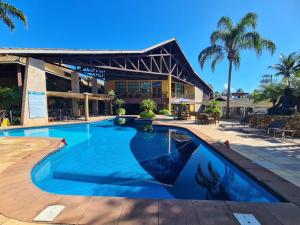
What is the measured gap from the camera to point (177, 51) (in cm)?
3056

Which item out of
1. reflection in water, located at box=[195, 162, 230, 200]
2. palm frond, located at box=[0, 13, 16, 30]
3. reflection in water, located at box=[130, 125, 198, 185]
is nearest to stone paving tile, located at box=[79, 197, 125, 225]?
reflection in water, located at box=[195, 162, 230, 200]

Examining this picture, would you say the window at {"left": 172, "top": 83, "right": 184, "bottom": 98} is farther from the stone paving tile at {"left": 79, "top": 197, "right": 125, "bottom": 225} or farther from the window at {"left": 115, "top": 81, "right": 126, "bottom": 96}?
the stone paving tile at {"left": 79, "top": 197, "right": 125, "bottom": 225}

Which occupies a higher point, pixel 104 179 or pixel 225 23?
pixel 225 23

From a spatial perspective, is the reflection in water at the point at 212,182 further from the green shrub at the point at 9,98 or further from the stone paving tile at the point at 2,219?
the green shrub at the point at 9,98

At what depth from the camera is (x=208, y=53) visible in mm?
20859

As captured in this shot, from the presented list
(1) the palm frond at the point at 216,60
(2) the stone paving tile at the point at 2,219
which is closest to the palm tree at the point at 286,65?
(1) the palm frond at the point at 216,60

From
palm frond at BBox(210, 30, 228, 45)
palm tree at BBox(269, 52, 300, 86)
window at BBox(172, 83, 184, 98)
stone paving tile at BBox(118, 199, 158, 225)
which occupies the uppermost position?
palm frond at BBox(210, 30, 228, 45)

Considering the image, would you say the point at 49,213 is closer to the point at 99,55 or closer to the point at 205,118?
the point at 205,118

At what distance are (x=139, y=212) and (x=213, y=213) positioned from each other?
121 centimetres

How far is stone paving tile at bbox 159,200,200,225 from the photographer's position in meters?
2.96

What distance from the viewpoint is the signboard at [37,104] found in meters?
16.7

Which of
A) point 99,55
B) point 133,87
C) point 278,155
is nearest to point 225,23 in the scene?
point 99,55

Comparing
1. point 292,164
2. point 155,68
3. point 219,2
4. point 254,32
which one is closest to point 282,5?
point 219,2

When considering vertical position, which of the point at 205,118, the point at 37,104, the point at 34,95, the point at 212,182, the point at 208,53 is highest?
the point at 208,53
